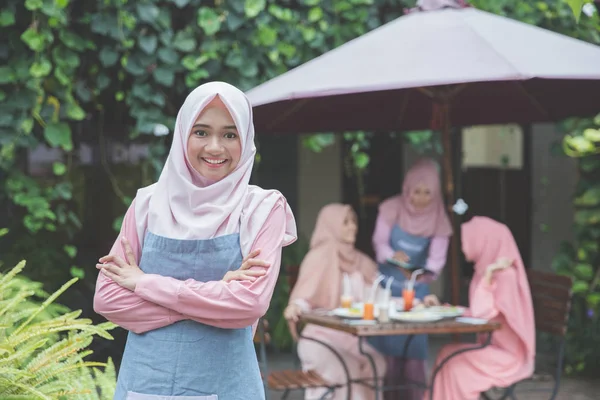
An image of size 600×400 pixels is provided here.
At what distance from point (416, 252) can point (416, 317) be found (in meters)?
0.98

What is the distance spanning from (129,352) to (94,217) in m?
4.75

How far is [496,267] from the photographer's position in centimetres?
500

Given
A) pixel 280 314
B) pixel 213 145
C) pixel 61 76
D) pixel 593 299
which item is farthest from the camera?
pixel 280 314

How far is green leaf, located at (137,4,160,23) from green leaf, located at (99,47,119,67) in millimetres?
288

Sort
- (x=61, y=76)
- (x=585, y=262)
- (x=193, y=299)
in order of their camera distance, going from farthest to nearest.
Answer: (x=585, y=262) < (x=61, y=76) < (x=193, y=299)

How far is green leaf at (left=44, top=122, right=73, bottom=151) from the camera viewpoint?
5.52m

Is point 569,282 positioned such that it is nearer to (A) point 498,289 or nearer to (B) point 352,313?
(A) point 498,289

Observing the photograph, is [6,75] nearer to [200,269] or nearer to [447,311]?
[447,311]

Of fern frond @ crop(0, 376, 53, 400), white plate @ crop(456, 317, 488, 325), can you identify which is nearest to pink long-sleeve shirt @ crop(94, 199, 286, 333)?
fern frond @ crop(0, 376, 53, 400)

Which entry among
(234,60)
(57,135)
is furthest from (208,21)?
(57,135)

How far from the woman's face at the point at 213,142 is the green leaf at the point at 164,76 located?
322 cm

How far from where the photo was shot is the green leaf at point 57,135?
18.1 feet

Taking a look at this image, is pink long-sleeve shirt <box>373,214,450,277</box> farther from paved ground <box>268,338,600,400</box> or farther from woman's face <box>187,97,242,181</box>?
woman's face <box>187,97,242,181</box>

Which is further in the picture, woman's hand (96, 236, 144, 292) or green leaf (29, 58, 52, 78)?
green leaf (29, 58, 52, 78)
